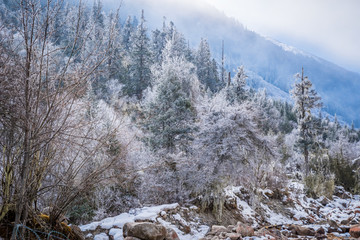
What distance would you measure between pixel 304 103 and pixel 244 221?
15601mm

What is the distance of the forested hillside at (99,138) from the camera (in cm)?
221

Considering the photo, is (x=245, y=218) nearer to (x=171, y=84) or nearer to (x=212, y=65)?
(x=171, y=84)

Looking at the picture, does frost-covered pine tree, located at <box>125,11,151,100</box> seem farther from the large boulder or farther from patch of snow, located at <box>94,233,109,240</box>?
the large boulder

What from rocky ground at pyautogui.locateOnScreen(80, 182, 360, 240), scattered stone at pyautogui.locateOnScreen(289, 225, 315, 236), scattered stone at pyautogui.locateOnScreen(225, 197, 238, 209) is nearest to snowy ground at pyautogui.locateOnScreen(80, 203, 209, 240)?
rocky ground at pyautogui.locateOnScreen(80, 182, 360, 240)

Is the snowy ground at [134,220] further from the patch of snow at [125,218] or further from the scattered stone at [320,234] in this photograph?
the scattered stone at [320,234]

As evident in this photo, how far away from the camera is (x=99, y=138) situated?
3.10 metres

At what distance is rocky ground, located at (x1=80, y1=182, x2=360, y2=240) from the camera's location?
4.42 meters

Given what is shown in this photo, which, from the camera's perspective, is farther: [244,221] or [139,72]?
[139,72]

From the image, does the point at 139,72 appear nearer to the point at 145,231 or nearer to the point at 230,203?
the point at 230,203

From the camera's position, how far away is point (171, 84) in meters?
Result: 13.1

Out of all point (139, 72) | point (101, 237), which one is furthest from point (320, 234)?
point (139, 72)

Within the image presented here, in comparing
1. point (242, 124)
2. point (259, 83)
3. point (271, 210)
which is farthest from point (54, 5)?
point (259, 83)

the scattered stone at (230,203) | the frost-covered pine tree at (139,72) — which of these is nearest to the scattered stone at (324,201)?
the scattered stone at (230,203)

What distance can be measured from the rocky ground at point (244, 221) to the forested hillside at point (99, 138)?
23.2 inches
